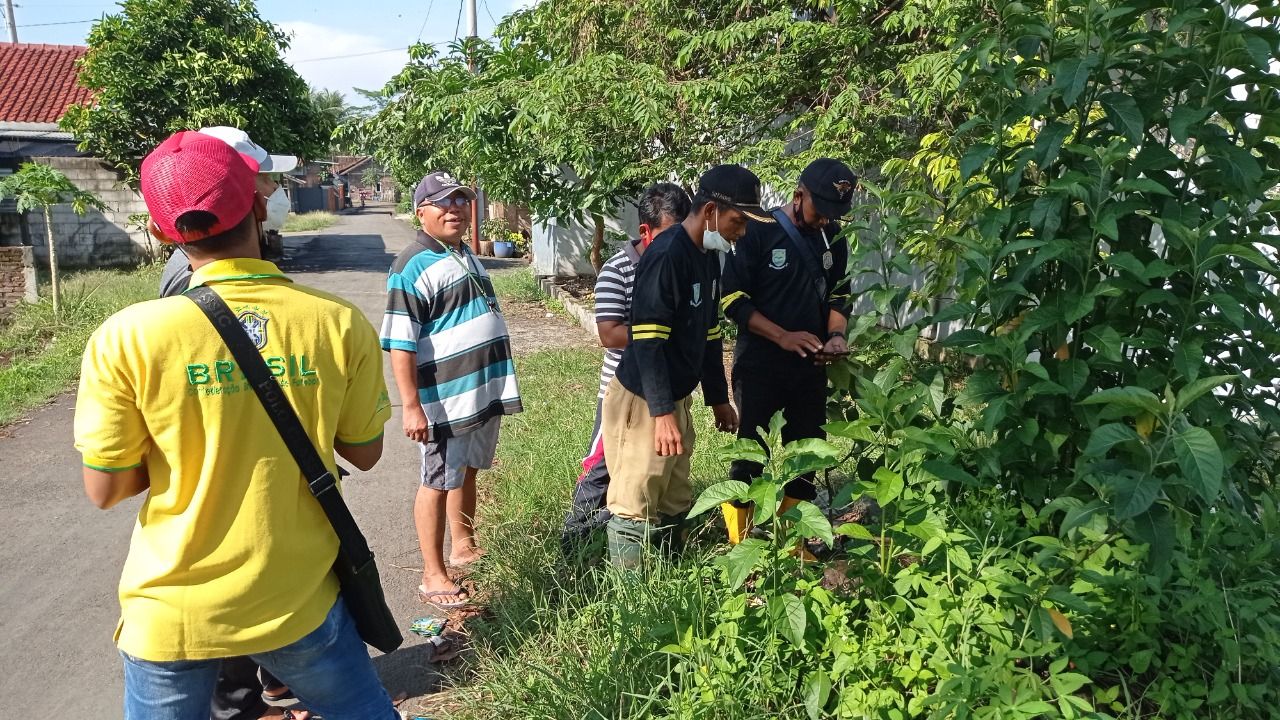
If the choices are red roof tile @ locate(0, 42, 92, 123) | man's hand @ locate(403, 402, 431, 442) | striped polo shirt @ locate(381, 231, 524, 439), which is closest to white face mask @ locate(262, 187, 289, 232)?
striped polo shirt @ locate(381, 231, 524, 439)

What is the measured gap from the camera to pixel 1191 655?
231 cm

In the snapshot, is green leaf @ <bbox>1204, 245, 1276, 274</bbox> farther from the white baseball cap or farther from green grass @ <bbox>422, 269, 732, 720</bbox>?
the white baseball cap

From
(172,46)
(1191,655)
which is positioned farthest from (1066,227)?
(172,46)

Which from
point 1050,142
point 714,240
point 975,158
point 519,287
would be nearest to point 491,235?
point 519,287

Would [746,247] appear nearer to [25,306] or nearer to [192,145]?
[192,145]

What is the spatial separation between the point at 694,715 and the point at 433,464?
5.96ft

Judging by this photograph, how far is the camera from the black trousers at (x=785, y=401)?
3.89m

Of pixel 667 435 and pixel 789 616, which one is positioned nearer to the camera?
pixel 789 616

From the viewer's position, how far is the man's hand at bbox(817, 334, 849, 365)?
142 inches

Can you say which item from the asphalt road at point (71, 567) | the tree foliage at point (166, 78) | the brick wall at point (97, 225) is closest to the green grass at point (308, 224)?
the brick wall at point (97, 225)

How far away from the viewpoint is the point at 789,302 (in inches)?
151

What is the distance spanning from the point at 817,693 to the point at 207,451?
1630 millimetres

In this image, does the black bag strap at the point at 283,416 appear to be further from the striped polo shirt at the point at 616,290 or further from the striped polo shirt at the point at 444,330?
the striped polo shirt at the point at 616,290

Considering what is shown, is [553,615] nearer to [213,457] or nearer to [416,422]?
[416,422]
